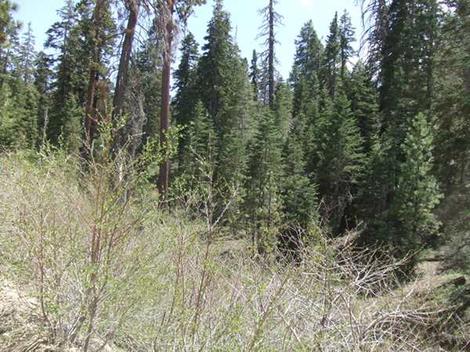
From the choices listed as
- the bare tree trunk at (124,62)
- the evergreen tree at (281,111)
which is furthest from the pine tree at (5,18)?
Result: the evergreen tree at (281,111)

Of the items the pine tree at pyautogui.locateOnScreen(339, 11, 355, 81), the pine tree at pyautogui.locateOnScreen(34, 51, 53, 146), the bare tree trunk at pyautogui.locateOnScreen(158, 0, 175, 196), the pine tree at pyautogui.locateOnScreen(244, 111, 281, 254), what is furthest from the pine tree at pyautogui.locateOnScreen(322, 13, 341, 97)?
the bare tree trunk at pyautogui.locateOnScreen(158, 0, 175, 196)

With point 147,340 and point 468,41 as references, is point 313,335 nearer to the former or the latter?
point 147,340

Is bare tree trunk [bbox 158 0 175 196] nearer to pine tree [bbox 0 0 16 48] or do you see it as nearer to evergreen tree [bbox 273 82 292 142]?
pine tree [bbox 0 0 16 48]

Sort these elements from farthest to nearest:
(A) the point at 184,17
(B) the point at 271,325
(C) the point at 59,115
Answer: (C) the point at 59,115
(A) the point at 184,17
(B) the point at 271,325

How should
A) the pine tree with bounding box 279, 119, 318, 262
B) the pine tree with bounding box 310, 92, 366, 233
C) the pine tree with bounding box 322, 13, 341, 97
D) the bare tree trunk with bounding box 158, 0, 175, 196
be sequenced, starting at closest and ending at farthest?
the bare tree trunk with bounding box 158, 0, 175, 196
the pine tree with bounding box 279, 119, 318, 262
the pine tree with bounding box 310, 92, 366, 233
the pine tree with bounding box 322, 13, 341, 97

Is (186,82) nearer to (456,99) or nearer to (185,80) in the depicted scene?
(185,80)

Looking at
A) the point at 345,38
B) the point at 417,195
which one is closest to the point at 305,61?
the point at 345,38

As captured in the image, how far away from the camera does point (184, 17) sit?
44.5 feet

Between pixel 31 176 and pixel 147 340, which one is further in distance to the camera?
pixel 31 176

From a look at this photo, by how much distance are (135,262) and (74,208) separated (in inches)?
31.0

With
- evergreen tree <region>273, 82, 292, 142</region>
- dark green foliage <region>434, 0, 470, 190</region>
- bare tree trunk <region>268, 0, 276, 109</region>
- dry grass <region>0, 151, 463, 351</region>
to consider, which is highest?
bare tree trunk <region>268, 0, 276, 109</region>

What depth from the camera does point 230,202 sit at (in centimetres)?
442

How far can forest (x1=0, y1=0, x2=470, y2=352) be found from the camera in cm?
378

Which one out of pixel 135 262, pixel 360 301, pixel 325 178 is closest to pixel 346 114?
pixel 325 178
